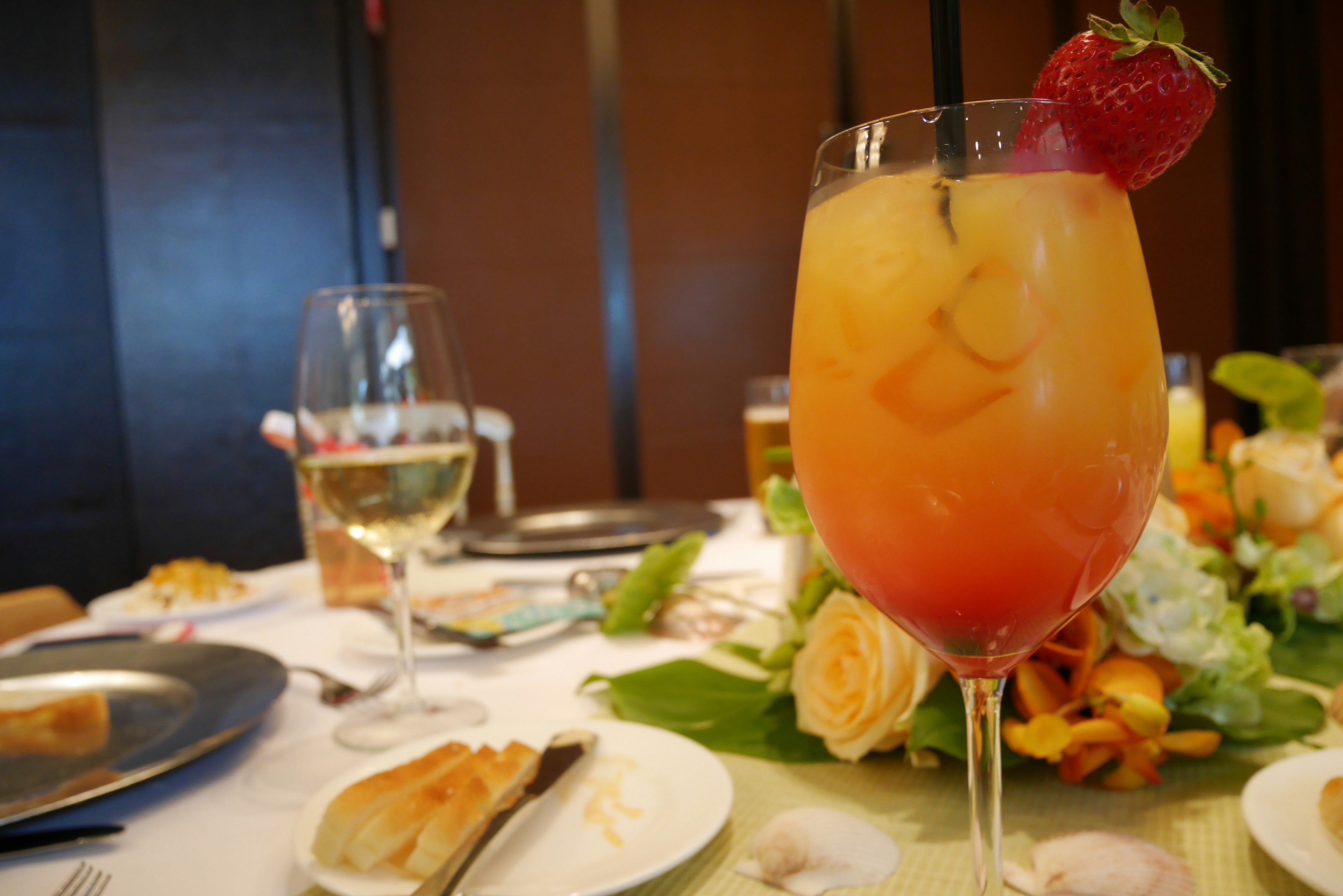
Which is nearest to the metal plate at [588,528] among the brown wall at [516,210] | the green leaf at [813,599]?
the green leaf at [813,599]

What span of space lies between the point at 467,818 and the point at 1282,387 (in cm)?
102

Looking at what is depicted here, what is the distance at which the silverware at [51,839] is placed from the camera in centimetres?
54

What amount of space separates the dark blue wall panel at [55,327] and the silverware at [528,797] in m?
4.44

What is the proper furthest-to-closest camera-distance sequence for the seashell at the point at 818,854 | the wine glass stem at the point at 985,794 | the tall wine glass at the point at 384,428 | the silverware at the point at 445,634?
the silverware at the point at 445,634 < the tall wine glass at the point at 384,428 < the seashell at the point at 818,854 < the wine glass stem at the point at 985,794

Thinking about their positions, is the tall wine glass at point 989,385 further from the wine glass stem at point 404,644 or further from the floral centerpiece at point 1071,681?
the wine glass stem at point 404,644

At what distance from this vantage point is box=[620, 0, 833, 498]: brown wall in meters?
4.88

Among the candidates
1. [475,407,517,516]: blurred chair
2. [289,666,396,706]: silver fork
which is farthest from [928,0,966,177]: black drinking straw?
[475,407,517,516]: blurred chair

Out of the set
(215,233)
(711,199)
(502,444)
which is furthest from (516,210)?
(502,444)

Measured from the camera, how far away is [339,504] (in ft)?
2.68

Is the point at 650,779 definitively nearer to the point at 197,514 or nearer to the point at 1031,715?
the point at 1031,715

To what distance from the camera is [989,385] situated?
40 centimetres

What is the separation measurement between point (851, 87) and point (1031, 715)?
16.3 ft

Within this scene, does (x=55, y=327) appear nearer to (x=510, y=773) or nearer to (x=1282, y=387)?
(x=510, y=773)

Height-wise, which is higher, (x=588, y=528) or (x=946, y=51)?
(x=946, y=51)
